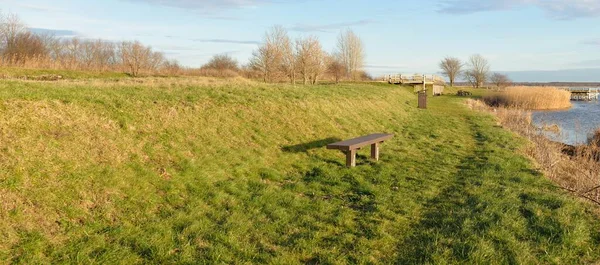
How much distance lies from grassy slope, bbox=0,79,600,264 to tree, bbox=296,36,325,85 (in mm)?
31711

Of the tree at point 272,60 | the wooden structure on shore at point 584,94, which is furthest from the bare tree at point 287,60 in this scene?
the wooden structure on shore at point 584,94

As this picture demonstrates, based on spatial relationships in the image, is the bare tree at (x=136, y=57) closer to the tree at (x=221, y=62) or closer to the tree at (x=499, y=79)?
the tree at (x=221, y=62)

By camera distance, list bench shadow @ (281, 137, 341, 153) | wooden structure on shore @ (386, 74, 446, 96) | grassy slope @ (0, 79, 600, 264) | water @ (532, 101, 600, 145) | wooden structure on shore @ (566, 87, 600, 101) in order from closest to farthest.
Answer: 1. grassy slope @ (0, 79, 600, 264)
2. bench shadow @ (281, 137, 341, 153)
3. water @ (532, 101, 600, 145)
4. wooden structure on shore @ (386, 74, 446, 96)
5. wooden structure on shore @ (566, 87, 600, 101)

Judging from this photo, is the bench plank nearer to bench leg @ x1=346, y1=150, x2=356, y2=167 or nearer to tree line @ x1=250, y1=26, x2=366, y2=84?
bench leg @ x1=346, y1=150, x2=356, y2=167

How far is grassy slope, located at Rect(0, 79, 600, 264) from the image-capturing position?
200 inches

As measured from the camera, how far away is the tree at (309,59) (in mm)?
42594

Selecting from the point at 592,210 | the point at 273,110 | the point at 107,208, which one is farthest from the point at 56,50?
the point at 592,210

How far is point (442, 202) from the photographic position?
23.5ft

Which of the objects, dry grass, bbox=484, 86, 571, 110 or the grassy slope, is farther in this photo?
dry grass, bbox=484, 86, 571, 110

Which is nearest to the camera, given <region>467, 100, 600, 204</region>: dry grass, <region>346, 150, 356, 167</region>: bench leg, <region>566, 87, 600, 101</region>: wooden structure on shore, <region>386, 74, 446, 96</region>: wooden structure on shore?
<region>467, 100, 600, 204</region>: dry grass

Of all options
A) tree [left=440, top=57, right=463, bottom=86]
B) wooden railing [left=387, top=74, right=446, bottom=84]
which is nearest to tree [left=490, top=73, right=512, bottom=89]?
tree [left=440, top=57, right=463, bottom=86]

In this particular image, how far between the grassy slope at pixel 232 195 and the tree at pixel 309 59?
104 feet

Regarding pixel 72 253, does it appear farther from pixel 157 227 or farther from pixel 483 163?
pixel 483 163

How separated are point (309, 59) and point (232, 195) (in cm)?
3655
